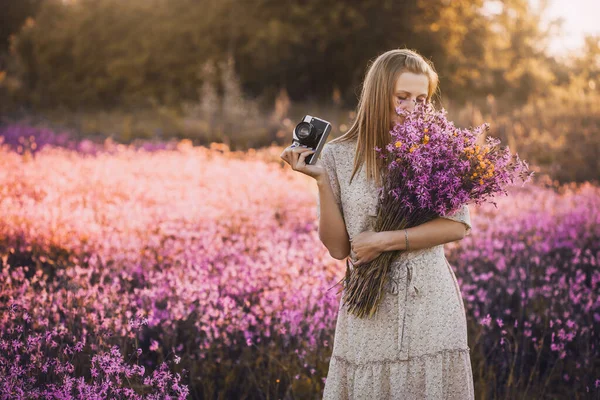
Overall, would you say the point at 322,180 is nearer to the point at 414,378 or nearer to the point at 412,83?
the point at 412,83

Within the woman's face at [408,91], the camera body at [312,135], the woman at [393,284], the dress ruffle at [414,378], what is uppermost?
the woman's face at [408,91]

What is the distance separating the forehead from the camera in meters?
2.52

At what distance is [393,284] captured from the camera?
8.23 feet

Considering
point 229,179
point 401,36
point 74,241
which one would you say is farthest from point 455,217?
point 401,36

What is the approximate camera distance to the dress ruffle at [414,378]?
2.45 meters

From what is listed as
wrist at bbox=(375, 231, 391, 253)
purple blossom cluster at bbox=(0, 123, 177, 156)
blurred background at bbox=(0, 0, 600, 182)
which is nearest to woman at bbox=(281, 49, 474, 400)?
wrist at bbox=(375, 231, 391, 253)

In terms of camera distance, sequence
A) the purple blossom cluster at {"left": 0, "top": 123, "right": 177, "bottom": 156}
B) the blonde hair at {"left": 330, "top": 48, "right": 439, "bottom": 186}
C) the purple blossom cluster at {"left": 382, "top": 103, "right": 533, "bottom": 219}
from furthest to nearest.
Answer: the purple blossom cluster at {"left": 0, "top": 123, "right": 177, "bottom": 156} → the blonde hair at {"left": 330, "top": 48, "right": 439, "bottom": 186} → the purple blossom cluster at {"left": 382, "top": 103, "right": 533, "bottom": 219}

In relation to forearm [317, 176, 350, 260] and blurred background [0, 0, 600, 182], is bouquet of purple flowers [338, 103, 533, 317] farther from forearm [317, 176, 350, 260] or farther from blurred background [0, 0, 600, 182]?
blurred background [0, 0, 600, 182]

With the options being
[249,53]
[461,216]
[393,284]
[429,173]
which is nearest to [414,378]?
[393,284]

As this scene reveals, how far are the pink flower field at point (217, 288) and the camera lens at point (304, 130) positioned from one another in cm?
107

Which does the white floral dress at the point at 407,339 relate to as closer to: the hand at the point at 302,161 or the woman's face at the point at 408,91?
the hand at the point at 302,161

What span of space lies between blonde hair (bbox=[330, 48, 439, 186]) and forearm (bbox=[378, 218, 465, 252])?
0.26m

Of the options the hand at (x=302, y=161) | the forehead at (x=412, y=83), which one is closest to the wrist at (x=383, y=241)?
the hand at (x=302, y=161)

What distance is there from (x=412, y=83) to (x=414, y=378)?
4.09 feet
